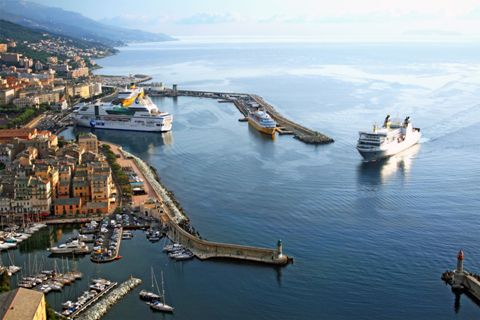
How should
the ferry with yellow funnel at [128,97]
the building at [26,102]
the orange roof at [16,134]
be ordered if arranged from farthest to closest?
the building at [26,102] < the ferry with yellow funnel at [128,97] < the orange roof at [16,134]

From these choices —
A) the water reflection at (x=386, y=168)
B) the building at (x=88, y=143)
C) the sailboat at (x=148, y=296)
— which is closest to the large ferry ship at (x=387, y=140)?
the water reflection at (x=386, y=168)

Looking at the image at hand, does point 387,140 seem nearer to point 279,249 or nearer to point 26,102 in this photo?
point 279,249

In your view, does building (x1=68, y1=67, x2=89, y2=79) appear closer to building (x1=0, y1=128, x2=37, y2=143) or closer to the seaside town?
the seaside town

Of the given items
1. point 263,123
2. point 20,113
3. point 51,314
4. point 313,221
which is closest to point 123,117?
point 20,113

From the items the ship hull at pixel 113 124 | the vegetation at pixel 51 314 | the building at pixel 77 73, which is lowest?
the vegetation at pixel 51 314

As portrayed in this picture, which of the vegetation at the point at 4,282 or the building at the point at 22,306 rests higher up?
the building at the point at 22,306

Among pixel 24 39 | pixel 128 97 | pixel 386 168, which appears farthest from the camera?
pixel 24 39

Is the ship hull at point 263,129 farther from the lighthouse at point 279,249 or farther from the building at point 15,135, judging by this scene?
the lighthouse at point 279,249

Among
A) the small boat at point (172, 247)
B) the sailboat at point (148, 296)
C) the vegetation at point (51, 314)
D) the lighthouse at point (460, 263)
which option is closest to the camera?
the vegetation at point (51, 314)

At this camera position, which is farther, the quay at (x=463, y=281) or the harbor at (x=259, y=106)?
the harbor at (x=259, y=106)
